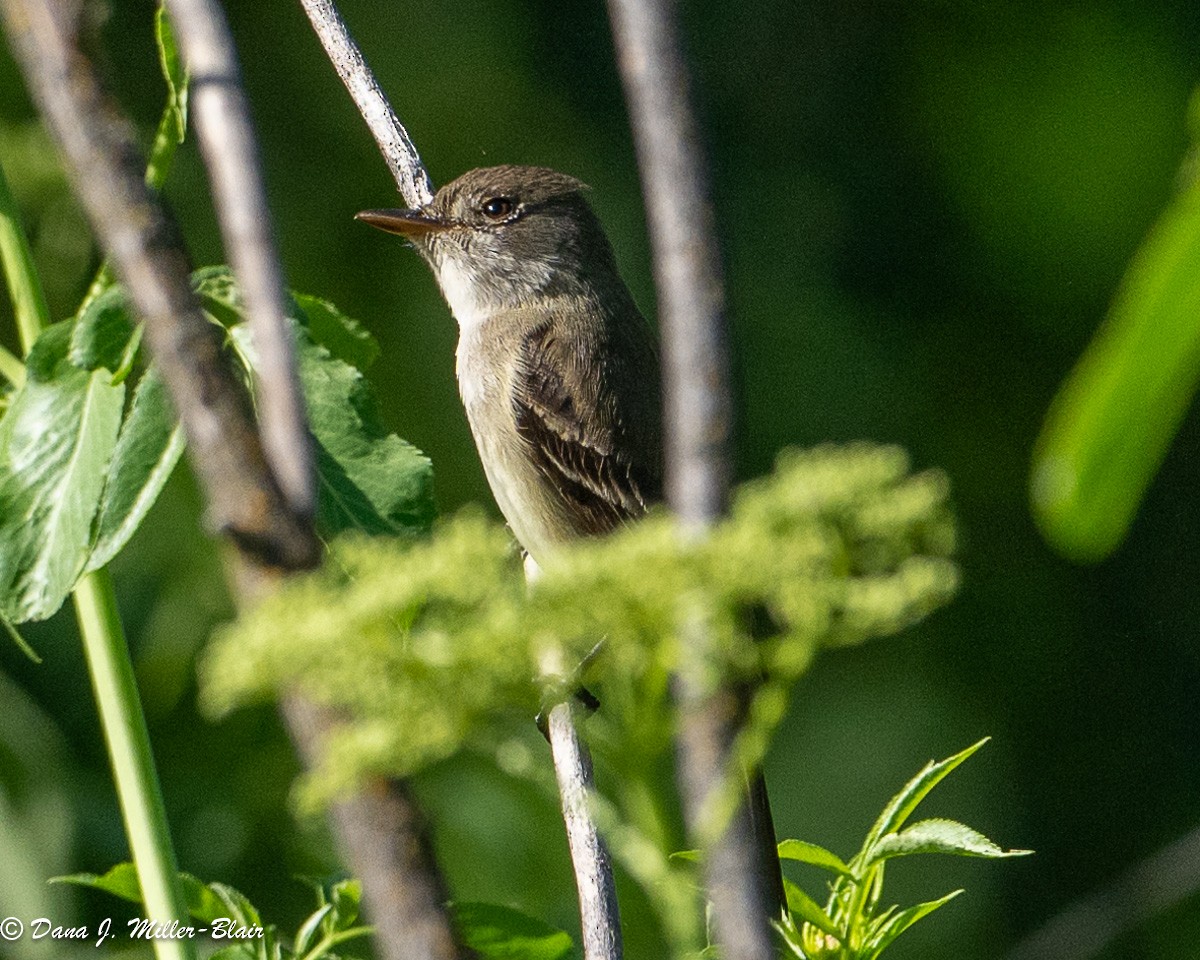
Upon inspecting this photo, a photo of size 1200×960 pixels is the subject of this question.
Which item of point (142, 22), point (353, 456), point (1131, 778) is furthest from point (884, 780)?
point (353, 456)

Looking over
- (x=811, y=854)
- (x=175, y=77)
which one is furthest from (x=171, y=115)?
(x=811, y=854)

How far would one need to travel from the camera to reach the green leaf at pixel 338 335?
2195mm

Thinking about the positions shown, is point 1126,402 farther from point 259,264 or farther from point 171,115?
point 171,115

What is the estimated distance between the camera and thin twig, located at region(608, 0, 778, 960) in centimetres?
74

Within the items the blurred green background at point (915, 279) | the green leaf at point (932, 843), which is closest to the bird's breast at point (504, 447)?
the blurred green background at point (915, 279)

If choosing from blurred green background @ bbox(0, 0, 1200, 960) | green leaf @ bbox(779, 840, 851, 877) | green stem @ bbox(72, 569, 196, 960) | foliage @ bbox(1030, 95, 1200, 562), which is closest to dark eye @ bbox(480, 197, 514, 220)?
blurred green background @ bbox(0, 0, 1200, 960)

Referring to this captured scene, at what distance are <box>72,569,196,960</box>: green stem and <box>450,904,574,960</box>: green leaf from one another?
36 centimetres

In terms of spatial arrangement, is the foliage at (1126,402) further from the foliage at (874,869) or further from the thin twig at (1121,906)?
the thin twig at (1121,906)

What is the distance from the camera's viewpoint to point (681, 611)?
85 centimetres

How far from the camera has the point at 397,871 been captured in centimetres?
76

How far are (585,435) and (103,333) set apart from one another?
102 inches

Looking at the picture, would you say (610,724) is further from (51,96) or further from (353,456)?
(353,456)

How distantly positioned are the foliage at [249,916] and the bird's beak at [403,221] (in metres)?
2.43

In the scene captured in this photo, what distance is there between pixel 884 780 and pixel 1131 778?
52.8 inches
